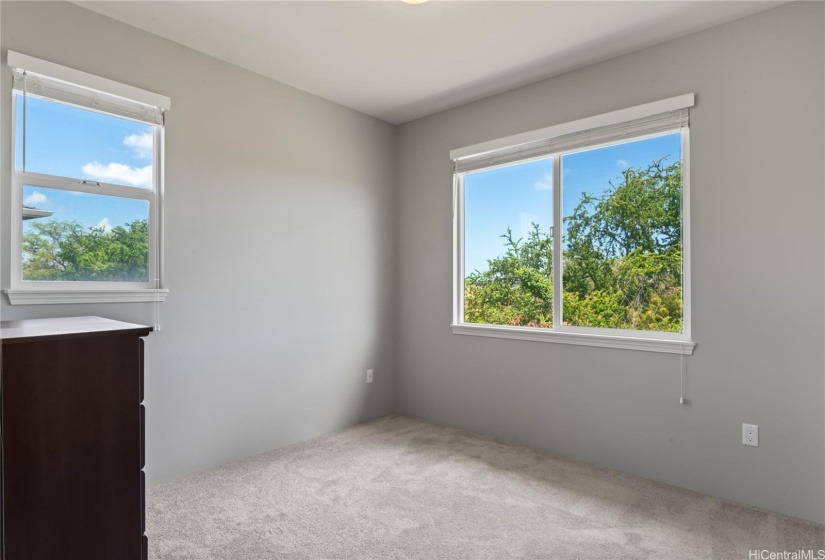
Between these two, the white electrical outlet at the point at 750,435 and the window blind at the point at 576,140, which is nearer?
the white electrical outlet at the point at 750,435

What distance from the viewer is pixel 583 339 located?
3.05 metres

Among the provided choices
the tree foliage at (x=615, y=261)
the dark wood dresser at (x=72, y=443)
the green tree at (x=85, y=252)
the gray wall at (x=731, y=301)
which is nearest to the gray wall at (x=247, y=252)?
the green tree at (x=85, y=252)

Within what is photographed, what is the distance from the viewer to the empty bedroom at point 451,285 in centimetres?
207

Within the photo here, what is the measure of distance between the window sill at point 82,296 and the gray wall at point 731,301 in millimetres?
2417

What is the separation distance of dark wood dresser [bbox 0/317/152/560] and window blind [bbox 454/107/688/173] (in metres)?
2.66

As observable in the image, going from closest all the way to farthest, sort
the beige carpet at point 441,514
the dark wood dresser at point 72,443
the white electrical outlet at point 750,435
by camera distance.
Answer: the dark wood dresser at point 72,443, the beige carpet at point 441,514, the white electrical outlet at point 750,435

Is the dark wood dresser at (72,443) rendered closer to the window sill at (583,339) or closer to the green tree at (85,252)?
the green tree at (85,252)

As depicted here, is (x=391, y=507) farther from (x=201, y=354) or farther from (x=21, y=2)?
(x=21, y=2)

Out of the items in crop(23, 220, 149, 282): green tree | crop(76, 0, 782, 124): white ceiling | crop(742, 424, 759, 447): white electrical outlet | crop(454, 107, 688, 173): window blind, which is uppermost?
crop(76, 0, 782, 124): white ceiling

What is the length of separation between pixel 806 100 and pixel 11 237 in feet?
12.7

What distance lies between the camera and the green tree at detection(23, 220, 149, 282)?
2.32 metres

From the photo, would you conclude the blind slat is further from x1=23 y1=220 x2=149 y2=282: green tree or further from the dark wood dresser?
the dark wood dresser

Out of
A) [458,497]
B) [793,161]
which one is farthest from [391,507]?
[793,161]

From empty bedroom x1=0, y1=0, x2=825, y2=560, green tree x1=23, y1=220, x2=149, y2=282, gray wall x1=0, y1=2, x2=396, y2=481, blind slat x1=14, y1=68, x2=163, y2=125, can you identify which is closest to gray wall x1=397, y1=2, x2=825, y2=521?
empty bedroom x1=0, y1=0, x2=825, y2=560
